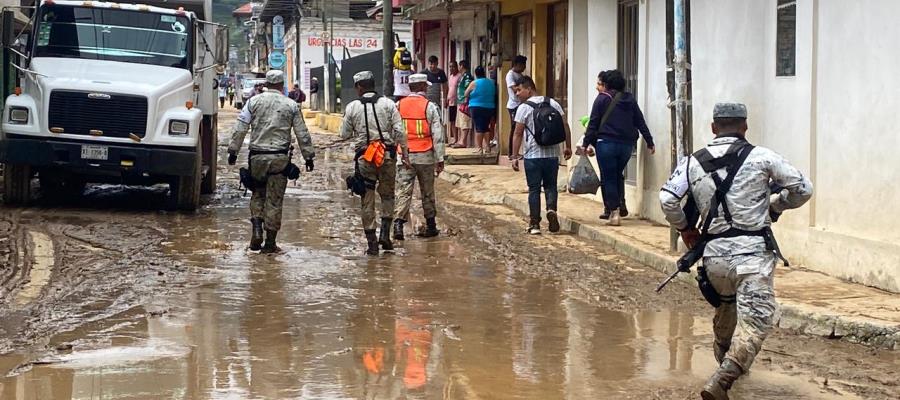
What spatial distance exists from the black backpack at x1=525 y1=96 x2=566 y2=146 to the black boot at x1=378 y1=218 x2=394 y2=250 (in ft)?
6.31

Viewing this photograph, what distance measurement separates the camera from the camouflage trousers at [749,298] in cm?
602

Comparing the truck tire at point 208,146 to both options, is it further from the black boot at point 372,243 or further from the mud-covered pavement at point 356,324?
the black boot at point 372,243

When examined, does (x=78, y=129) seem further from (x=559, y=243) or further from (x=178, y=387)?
(x=178, y=387)

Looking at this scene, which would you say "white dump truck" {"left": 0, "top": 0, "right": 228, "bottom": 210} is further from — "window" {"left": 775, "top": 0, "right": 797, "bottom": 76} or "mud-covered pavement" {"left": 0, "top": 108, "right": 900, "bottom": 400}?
"window" {"left": 775, "top": 0, "right": 797, "bottom": 76}

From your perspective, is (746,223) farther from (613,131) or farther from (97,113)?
(97,113)

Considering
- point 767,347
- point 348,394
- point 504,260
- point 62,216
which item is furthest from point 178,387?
point 62,216

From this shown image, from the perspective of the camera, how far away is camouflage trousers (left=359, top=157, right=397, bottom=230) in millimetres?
11266

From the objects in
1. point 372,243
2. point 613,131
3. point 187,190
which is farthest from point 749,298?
point 187,190

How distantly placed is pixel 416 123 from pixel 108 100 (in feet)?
12.9

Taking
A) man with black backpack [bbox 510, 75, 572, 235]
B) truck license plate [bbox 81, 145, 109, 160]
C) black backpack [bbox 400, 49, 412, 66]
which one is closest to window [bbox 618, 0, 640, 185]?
man with black backpack [bbox 510, 75, 572, 235]

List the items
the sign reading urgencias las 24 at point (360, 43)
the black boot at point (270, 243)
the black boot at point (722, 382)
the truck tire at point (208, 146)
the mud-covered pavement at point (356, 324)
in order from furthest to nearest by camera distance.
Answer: the sign reading urgencias las 24 at point (360, 43) < the truck tire at point (208, 146) < the black boot at point (270, 243) < the mud-covered pavement at point (356, 324) < the black boot at point (722, 382)

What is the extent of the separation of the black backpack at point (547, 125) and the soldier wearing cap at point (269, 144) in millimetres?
2515

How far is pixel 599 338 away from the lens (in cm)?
775

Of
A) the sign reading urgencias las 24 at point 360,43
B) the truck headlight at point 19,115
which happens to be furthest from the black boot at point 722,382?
the sign reading urgencias las 24 at point 360,43
